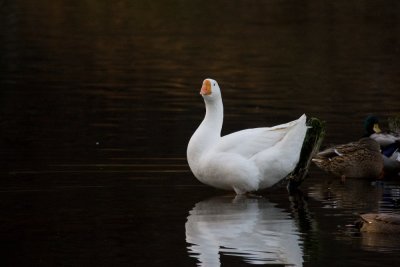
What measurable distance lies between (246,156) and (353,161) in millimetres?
2130

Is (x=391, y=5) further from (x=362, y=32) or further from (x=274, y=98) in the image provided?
(x=274, y=98)

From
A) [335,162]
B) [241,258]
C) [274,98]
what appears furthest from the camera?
[274,98]

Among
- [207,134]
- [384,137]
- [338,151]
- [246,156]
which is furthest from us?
[384,137]

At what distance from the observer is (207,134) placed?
49.3 feet

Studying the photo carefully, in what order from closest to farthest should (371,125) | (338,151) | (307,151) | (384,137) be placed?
1. (307,151)
2. (338,151)
3. (384,137)
4. (371,125)

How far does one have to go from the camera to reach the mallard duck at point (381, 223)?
12.4 metres

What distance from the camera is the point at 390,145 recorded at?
1694 cm

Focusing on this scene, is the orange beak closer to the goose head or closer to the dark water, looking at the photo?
the goose head

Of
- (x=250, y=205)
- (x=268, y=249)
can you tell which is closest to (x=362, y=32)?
(x=250, y=205)

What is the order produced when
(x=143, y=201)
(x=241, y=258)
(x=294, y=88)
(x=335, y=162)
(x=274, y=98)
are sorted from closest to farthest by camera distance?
(x=241, y=258) < (x=143, y=201) < (x=335, y=162) < (x=274, y=98) < (x=294, y=88)

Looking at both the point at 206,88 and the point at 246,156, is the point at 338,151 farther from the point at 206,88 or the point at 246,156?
the point at 206,88

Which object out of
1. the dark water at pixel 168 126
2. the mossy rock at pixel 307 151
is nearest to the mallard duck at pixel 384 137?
the dark water at pixel 168 126

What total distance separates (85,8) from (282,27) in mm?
10401

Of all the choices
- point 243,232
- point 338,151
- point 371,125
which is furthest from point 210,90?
point 371,125
